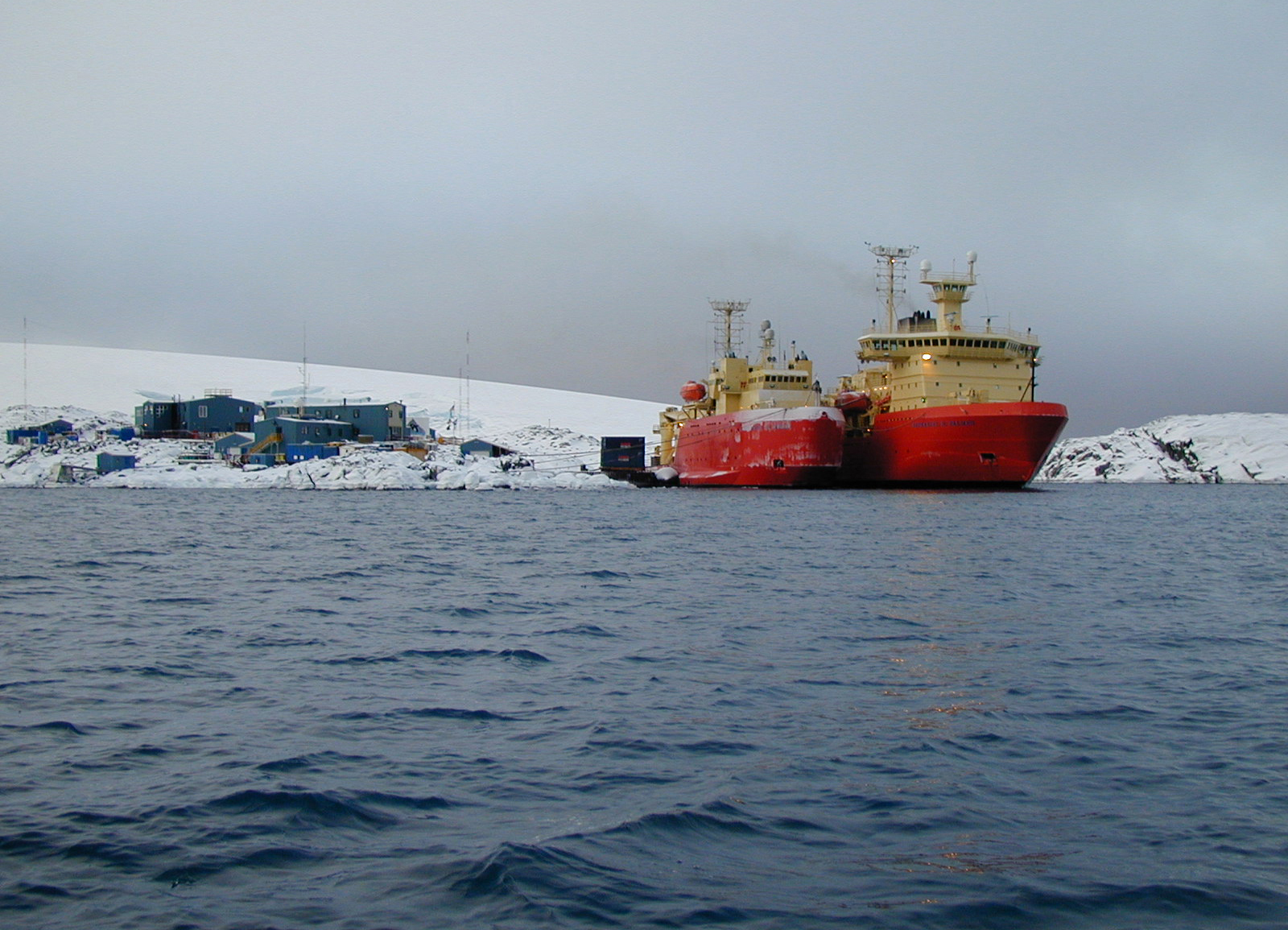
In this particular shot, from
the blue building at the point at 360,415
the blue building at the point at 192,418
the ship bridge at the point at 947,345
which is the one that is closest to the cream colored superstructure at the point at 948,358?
the ship bridge at the point at 947,345

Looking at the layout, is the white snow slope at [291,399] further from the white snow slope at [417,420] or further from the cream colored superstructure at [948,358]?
the cream colored superstructure at [948,358]

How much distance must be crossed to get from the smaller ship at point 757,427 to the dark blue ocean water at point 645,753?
37.6m

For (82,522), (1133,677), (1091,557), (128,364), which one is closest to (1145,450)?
(1091,557)

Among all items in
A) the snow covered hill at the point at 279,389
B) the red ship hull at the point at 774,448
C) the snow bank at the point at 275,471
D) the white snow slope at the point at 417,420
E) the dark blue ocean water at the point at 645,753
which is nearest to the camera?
the dark blue ocean water at the point at 645,753

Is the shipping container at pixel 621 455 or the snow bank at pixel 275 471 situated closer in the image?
the snow bank at pixel 275 471

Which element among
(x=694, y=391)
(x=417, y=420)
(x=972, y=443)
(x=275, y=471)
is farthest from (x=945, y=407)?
(x=417, y=420)

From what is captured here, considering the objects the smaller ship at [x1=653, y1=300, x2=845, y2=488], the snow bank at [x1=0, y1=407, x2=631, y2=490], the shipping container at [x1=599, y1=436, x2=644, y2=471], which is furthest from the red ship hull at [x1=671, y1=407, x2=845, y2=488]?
the shipping container at [x1=599, y1=436, x2=644, y2=471]

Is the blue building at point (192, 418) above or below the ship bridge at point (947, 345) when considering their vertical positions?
below

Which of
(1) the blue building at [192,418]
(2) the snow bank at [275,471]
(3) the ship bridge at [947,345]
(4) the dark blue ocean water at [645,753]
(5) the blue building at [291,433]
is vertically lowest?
(4) the dark blue ocean water at [645,753]

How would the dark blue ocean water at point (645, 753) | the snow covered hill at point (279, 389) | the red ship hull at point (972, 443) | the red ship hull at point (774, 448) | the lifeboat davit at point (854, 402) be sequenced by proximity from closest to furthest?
the dark blue ocean water at point (645, 753) < the red ship hull at point (972, 443) < the red ship hull at point (774, 448) < the lifeboat davit at point (854, 402) < the snow covered hill at point (279, 389)

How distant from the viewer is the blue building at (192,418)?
8212 centimetres

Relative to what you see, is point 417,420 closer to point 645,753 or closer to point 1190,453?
point 1190,453

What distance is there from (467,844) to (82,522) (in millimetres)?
35283

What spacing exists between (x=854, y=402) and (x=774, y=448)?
25.4ft
